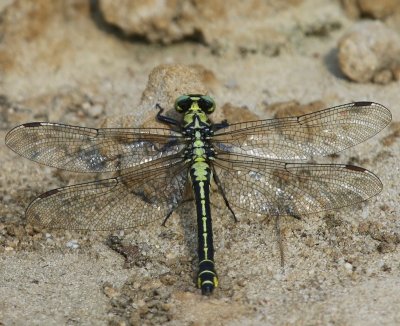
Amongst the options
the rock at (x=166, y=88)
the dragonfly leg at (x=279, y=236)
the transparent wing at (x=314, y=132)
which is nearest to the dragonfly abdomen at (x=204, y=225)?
the transparent wing at (x=314, y=132)

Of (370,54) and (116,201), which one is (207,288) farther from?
(370,54)

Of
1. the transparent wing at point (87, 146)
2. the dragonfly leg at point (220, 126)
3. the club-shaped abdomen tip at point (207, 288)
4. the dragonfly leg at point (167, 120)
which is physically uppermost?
the dragonfly leg at point (167, 120)

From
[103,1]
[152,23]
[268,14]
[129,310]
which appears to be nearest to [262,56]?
[268,14]

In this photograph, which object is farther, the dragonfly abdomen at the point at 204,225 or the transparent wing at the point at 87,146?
the transparent wing at the point at 87,146

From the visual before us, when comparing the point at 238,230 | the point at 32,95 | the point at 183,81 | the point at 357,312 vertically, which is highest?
the point at 32,95

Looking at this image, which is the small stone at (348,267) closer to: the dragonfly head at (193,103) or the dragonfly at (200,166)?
the dragonfly at (200,166)

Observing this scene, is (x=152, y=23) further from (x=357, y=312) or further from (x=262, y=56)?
(x=357, y=312)
